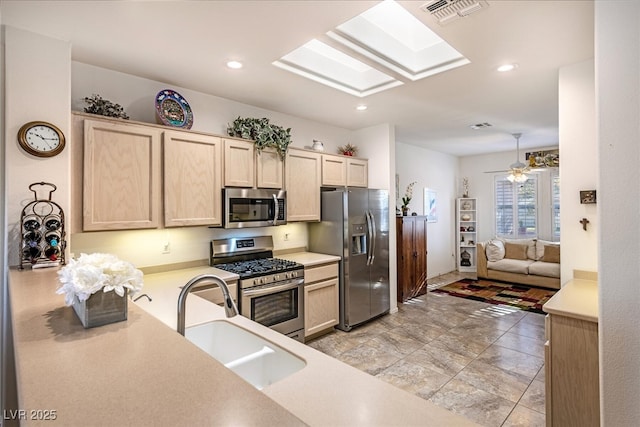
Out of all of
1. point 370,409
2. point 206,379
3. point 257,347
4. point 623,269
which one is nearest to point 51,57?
point 257,347

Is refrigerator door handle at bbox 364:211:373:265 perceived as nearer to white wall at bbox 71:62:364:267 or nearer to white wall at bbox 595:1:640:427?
white wall at bbox 71:62:364:267

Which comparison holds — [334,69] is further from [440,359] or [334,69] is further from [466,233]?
[466,233]

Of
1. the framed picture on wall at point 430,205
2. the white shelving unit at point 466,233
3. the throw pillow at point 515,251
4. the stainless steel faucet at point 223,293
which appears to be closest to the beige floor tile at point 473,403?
the stainless steel faucet at point 223,293

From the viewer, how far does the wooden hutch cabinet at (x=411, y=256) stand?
A: 4965mm

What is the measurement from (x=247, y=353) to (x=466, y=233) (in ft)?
22.4

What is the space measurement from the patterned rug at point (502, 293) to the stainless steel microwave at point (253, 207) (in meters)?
3.63

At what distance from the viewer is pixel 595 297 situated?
2.02 m

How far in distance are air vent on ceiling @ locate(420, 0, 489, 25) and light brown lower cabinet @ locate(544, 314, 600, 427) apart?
1867 millimetres

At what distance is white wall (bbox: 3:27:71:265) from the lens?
77.8 inches

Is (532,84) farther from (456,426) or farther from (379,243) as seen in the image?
(456,426)

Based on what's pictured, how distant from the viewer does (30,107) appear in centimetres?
204

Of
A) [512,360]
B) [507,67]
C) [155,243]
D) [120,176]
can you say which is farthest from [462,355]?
[120,176]

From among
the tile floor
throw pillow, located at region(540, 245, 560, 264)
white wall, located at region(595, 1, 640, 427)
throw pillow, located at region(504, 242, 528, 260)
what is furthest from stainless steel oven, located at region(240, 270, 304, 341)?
throw pillow, located at region(540, 245, 560, 264)

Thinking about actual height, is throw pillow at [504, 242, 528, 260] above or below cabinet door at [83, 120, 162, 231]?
below
